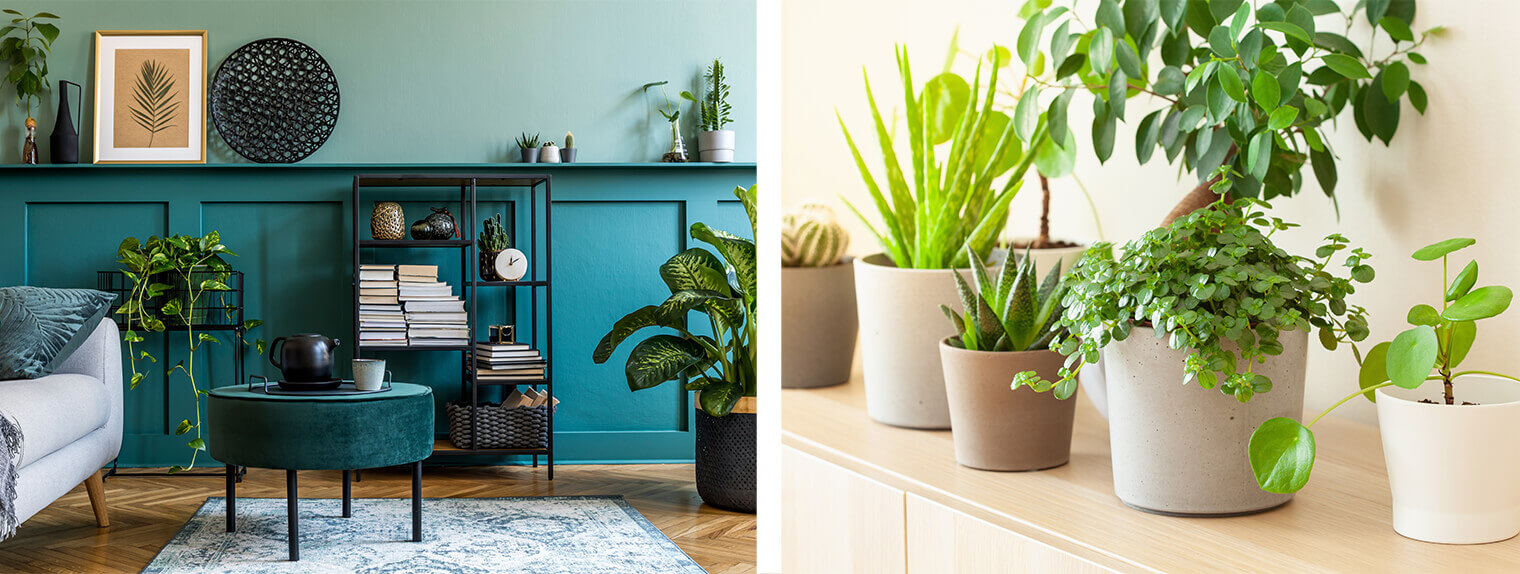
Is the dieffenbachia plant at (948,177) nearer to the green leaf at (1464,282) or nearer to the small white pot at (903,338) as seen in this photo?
the small white pot at (903,338)

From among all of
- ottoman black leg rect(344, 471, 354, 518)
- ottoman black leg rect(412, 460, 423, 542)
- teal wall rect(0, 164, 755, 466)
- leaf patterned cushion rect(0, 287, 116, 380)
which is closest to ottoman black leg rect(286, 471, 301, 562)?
ottoman black leg rect(412, 460, 423, 542)

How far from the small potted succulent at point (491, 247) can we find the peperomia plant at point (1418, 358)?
11.8 ft

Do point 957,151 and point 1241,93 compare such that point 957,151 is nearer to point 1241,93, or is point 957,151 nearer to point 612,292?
point 1241,93

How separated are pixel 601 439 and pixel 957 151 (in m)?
3.71

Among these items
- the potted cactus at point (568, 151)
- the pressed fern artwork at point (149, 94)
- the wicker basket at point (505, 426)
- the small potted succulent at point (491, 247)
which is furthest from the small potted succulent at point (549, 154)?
the pressed fern artwork at point (149, 94)

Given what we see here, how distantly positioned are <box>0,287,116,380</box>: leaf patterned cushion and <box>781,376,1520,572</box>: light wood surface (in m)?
3.01

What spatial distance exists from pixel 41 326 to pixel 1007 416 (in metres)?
3.15

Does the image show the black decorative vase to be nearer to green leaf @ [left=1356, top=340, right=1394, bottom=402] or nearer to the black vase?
the black vase

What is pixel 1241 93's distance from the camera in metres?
0.37

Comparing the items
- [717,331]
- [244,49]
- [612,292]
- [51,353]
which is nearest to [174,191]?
[244,49]

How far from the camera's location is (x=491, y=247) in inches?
149

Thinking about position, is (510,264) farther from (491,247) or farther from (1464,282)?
(1464,282)

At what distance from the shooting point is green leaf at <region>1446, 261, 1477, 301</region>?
31 cm

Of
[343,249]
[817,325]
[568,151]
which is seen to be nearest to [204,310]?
[343,249]
